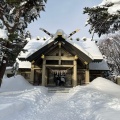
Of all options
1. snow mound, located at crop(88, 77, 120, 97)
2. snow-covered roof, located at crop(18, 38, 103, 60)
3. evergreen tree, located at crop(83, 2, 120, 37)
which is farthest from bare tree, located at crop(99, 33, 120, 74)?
evergreen tree, located at crop(83, 2, 120, 37)

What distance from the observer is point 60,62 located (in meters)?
23.4

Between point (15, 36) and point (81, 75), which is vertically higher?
point (15, 36)

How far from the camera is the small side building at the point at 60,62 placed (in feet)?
75.0

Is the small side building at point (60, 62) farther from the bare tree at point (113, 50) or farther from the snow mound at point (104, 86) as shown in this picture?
the bare tree at point (113, 50)

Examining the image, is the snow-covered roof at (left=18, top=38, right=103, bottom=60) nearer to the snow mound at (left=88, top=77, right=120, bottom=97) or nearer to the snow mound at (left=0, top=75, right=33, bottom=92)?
the snow mound at (left=0, top=75, right=33, bottom=92)

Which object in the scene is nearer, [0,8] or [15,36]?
Result: [15,36]

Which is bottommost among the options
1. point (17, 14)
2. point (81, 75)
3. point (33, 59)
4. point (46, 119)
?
point (46, 119)

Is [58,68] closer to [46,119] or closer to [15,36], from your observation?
[15,36]

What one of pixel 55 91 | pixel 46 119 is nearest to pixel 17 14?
pixel 55 91

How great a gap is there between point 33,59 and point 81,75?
5.85 m

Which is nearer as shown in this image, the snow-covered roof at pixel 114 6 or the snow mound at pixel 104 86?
the snow-covered roof at pixel 114 6

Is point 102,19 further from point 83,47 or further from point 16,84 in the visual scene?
point 83,47

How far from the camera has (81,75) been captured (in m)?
24.8

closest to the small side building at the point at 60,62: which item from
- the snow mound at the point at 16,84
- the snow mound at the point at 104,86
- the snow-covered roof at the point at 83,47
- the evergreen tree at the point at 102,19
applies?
the snow-covered roof at the point at 83,47
